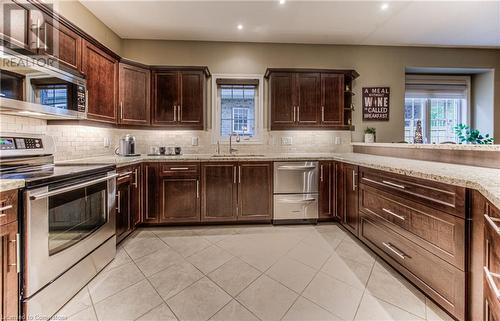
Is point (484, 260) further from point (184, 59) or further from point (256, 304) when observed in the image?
point (184, 59)

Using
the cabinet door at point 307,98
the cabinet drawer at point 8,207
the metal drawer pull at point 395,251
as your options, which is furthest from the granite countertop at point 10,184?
the cabinet door at point 307,98

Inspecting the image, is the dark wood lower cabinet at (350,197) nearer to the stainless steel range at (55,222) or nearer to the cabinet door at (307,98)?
the cabinet door at (307,98)

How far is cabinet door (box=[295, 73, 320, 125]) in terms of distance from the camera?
3.33m

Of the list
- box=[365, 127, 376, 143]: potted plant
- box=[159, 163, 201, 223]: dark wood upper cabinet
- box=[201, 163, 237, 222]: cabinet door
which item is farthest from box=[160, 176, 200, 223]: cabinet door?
box=[365, 127, 376, 143]: potted plant

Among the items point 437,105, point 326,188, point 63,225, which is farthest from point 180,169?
point 437,105

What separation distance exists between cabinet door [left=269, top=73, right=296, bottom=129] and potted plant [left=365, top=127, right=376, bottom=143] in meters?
1.33

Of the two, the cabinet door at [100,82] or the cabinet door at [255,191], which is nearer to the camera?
the cabinet door at [100,82]

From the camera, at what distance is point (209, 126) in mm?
3596

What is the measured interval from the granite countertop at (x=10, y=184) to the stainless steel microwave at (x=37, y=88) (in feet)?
2.00

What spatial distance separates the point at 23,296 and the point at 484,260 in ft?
8.14

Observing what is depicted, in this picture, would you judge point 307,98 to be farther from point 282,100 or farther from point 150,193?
point 150,193

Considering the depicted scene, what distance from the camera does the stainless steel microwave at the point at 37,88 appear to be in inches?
58.8

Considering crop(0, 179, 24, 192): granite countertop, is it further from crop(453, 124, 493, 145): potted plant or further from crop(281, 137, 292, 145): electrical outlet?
crop(453, 124, 493, 145): potted plant

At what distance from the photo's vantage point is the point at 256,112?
366cm
